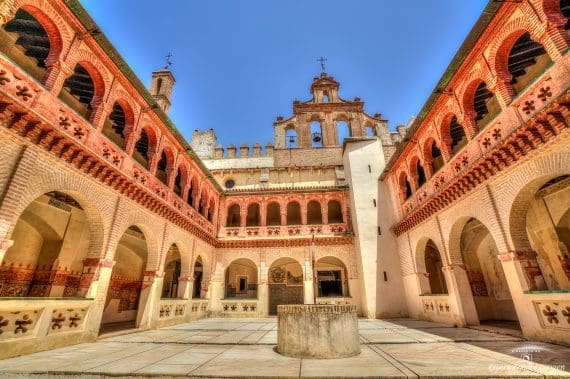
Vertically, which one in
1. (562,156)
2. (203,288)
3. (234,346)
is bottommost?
(234,346)

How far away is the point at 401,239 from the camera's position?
1442 cm

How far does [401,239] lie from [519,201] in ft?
24.9

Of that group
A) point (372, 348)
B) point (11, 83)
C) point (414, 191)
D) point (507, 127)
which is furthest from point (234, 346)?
point (414, 191)

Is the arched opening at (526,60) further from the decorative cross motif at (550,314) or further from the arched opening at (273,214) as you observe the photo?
the arched opening at (273,214)

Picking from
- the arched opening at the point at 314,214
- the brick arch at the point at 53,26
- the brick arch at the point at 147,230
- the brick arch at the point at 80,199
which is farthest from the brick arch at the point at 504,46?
the arched opening at the point at 314,214

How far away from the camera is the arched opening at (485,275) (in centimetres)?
1143

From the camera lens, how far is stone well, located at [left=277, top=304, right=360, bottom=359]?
5422mm

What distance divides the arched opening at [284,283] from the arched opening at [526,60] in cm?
1452

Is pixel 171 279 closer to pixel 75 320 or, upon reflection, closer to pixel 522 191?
pixel 75 320

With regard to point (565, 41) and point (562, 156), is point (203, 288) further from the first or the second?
point (565, 41)

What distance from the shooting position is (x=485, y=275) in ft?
39.9

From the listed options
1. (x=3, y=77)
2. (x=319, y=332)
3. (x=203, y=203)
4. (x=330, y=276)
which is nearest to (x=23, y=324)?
(x=3, y=77)

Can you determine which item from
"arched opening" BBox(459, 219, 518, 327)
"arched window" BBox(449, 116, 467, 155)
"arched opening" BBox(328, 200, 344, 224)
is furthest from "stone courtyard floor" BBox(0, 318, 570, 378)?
"arched opening" BBox(328, 200, 344, 224)

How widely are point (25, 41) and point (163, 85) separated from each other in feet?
36.8
